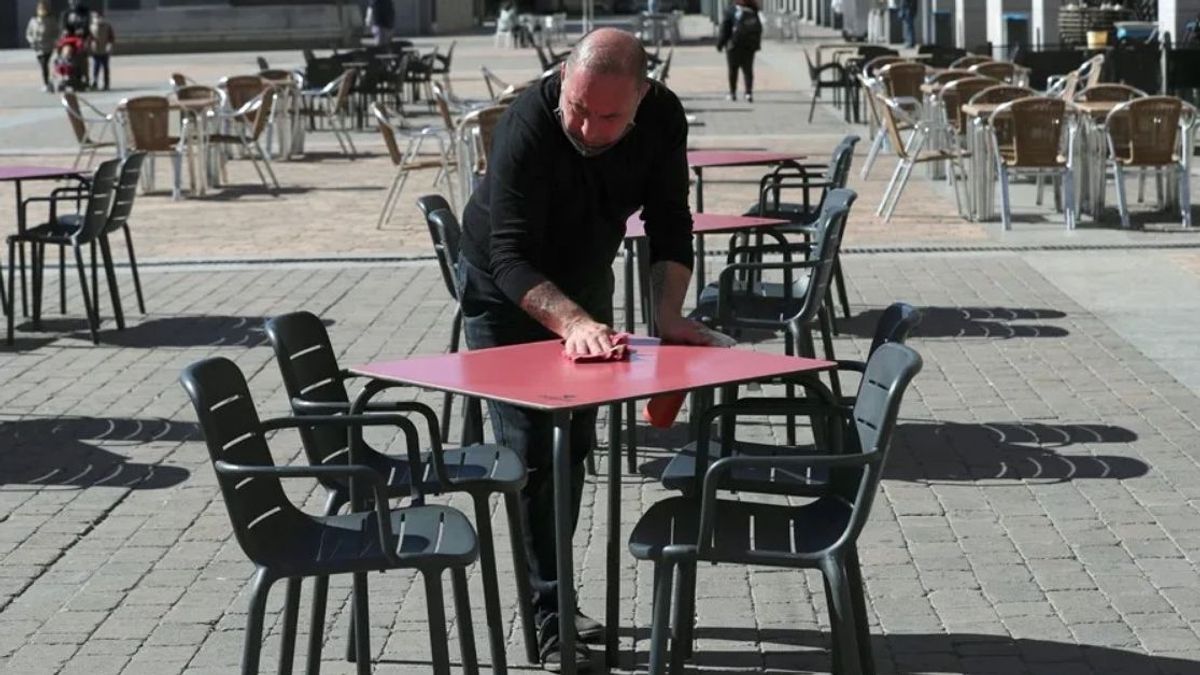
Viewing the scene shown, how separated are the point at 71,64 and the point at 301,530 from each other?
110 feet

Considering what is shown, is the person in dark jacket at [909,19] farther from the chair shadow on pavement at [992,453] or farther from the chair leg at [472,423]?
the chair leg at [472,423]

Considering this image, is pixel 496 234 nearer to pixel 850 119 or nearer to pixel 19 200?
pixel 19 200

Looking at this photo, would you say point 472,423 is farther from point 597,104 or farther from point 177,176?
point 177,176

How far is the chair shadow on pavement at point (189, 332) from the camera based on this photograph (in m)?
11.3

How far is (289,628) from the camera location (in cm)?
491

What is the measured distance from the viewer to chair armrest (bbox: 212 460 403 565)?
4.60 metres

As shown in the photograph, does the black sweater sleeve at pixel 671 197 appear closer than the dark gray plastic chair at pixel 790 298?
Yes

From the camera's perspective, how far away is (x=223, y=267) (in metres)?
14.5

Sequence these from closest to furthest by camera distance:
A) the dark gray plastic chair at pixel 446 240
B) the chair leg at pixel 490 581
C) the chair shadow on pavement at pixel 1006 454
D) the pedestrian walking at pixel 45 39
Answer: the chair leg at pixel 490 581 → the chair shadow on pavement at pixel 1006 454 → the dark gray plastic chair at pixel 446 240 → the pedestrian walking at pixel 45 39

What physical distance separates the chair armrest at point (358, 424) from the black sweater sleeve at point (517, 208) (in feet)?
1.49

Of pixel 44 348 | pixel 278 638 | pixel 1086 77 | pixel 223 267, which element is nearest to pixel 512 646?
pixel 278 638

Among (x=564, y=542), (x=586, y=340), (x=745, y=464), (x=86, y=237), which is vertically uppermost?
(x=586, y=340)

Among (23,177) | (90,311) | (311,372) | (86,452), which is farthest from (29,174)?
(311,372)

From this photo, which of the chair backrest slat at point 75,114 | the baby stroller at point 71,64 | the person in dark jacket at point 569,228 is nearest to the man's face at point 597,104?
the person in dark jacket at point 569,228
